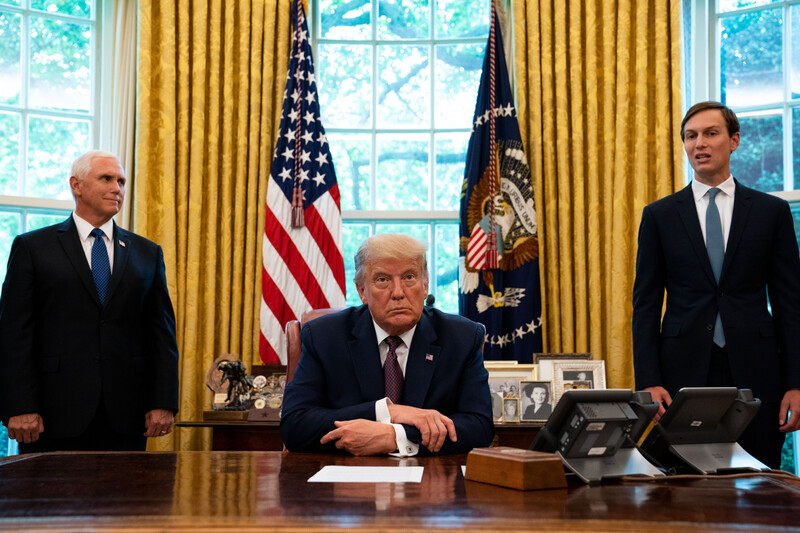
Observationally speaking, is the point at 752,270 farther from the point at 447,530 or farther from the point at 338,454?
the point at 447,530

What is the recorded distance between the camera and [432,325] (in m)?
2.39

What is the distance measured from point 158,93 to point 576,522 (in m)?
3.91

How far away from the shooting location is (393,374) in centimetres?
230

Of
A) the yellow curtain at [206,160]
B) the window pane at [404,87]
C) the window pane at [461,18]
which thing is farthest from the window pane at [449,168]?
the yellow curtain at [206,160]

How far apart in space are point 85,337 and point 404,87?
253cm

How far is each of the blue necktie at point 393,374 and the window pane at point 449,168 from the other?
246 centimetres

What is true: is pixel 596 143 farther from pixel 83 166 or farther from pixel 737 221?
A: pixel 83 166

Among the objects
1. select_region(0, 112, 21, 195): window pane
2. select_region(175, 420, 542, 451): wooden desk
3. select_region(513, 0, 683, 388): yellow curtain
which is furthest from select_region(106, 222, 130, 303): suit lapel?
select_region(513, 0, 683, 388): yellow curtain

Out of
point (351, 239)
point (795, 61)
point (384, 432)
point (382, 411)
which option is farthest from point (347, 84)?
point (384, 432)

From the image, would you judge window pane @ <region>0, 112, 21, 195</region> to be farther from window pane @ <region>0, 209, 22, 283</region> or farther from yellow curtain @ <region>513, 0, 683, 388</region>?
yellow curtain @ <region>513, 0, 683, 388</region>

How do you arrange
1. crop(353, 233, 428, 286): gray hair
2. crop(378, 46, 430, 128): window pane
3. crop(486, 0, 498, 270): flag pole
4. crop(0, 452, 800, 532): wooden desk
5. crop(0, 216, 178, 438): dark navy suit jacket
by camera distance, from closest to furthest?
1. crop(0, 452, 800, 532): wooden desk
2. crop(353, 233, 428, 286): gray hair
3. crop(0, 216, 178, 438): dark navy suit jacket
4. crop(486, 0, 498, 270): flag pole
5. crop(378, 46, 430, 128): window pane

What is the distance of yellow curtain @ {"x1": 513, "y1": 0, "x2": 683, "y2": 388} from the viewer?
4.25 metres

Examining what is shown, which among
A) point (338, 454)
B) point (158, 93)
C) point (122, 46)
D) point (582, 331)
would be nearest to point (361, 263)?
point (338, 454)

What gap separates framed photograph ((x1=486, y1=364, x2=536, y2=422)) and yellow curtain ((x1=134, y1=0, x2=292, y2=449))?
1.38m
